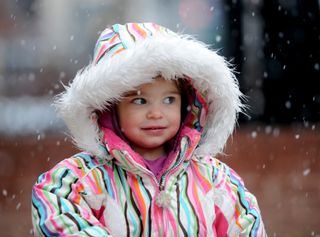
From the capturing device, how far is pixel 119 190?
3836mm

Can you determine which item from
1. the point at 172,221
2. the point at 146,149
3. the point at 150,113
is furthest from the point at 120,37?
the point at 172,221

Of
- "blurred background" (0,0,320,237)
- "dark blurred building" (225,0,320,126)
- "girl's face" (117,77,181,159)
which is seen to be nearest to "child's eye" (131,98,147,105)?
"girl's face" (117,77,181,159)

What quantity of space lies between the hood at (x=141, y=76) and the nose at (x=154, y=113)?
116mm

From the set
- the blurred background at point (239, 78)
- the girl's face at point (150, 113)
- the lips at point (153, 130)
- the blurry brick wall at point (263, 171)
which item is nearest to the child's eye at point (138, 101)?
the girl's face at point (150, 113)

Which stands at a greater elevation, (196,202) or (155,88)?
(155,88)

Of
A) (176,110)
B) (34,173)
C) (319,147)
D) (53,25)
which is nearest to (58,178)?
(176,110)

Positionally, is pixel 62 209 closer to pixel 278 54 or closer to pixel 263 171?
pixel 263 171

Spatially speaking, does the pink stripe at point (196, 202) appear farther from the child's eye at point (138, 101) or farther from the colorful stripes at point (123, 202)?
the child's eye at point (138, 101)

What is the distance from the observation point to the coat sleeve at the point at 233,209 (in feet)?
13.0

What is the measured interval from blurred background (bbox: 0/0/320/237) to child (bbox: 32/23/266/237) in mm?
3949

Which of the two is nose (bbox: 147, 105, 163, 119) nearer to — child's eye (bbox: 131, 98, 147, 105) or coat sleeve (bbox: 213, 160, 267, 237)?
child's eye (bbox: 131, 98, 147, 105)

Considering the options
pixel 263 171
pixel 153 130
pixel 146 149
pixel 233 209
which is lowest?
pixel 263 171

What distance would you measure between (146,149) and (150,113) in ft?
0.65

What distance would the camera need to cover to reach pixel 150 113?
3904 mm
